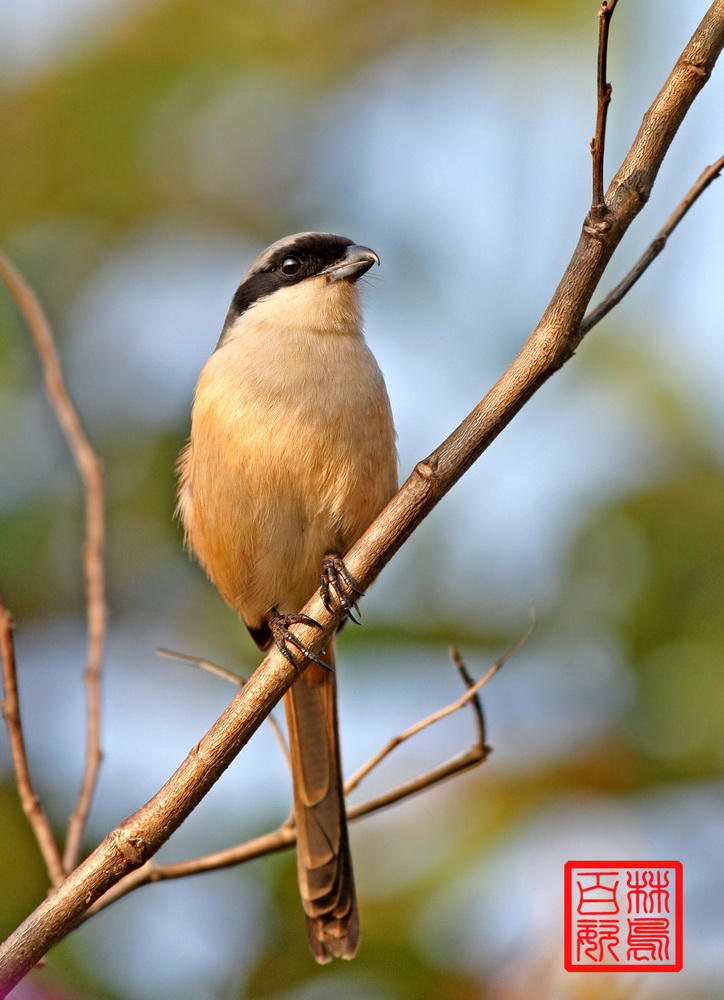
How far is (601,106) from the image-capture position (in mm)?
2436

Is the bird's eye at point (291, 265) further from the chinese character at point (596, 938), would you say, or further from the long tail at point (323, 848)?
the chinese character at point (596, 938)

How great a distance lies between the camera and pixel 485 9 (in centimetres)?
564

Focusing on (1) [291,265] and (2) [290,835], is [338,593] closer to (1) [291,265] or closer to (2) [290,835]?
(2) [290,835]

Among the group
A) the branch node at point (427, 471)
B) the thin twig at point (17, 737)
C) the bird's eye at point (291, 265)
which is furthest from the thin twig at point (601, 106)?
the bird's eye at point (291, 265)

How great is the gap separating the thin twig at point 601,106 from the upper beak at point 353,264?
1.67 m

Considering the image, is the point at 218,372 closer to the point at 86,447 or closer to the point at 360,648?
the point at 86,447

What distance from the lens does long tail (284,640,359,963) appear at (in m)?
3.78

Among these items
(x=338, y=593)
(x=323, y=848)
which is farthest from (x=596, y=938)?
(x=338, y=593)


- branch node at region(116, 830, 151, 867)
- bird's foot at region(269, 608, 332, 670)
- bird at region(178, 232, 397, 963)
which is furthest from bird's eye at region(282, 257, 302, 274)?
branch node at region(116, 830, 151, 867)

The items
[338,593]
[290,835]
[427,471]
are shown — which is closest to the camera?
[427,471]

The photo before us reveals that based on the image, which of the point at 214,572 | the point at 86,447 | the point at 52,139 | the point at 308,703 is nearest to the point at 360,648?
the point at 308,703

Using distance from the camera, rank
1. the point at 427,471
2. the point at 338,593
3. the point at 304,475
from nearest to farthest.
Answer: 1. the point at 427,471
2. the point at 338,593
3. the point at 304,475

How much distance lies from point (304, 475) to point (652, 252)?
1.36 metres

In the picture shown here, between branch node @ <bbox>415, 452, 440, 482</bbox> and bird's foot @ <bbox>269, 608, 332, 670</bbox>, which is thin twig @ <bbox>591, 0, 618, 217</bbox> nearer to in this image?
branch node @ <bbox>415, 452, 440, 482</bbox>
